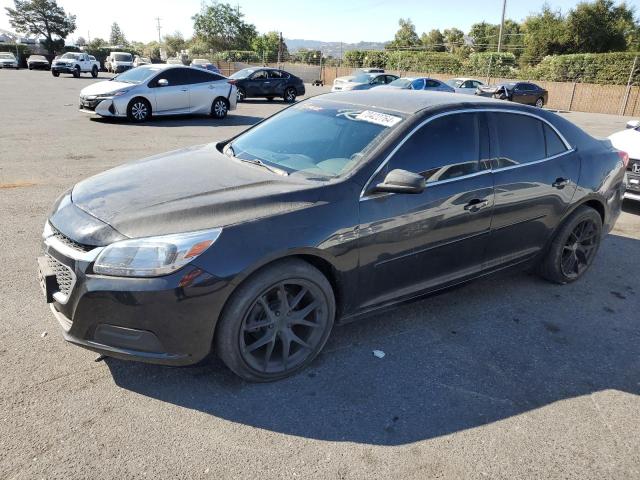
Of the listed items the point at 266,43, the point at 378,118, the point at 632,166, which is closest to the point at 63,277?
the point at 378,118

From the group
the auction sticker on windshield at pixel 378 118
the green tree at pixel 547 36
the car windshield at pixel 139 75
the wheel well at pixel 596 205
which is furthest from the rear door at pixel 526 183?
the green tree at pixel 547 36

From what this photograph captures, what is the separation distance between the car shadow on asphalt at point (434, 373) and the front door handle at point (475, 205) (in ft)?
2.92

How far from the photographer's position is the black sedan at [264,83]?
22.5 metres

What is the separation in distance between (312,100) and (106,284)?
249 centimetres

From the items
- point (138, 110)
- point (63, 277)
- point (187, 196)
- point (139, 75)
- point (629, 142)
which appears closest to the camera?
point (63, 277)

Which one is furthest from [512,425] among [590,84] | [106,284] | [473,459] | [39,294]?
[590,84]

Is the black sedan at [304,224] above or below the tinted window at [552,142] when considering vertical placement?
below

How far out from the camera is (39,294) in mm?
4004

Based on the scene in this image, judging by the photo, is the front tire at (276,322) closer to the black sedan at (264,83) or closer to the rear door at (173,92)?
the rear door at (173,92)

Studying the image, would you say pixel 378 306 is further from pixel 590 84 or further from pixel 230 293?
pixel 590 84

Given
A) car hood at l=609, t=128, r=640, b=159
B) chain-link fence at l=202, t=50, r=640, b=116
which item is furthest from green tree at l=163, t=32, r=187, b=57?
car hood at l=609, t=128, r=640, b=159

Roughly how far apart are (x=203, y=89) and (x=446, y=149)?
12538mm

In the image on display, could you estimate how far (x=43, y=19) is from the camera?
251 ft

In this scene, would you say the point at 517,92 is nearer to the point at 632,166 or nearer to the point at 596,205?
the point at 632,166
